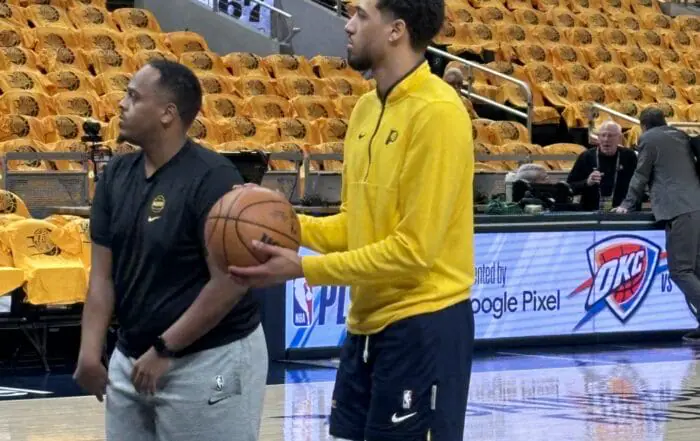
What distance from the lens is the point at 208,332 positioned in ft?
13.5

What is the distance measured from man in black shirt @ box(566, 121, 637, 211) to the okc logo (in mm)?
1057

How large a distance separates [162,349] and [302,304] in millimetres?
6808

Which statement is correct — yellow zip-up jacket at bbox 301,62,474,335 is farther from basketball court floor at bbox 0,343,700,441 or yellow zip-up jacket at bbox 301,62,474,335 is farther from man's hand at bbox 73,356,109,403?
basketball court floor at bbox 0,343,700,441

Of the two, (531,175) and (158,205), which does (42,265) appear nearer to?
(531,175)

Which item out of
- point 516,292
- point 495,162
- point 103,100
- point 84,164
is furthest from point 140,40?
point 516,292

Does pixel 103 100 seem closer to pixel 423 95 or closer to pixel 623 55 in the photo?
pixel 623 55

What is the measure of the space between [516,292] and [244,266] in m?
8.12

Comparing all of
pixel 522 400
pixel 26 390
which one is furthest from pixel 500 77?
pixel 26 390

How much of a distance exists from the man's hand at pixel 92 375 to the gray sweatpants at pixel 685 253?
8.55 metres

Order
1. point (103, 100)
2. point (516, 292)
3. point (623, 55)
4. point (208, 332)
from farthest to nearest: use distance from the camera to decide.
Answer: point (623, 55), point (103, 100), point (516, 292), point (208, 332)

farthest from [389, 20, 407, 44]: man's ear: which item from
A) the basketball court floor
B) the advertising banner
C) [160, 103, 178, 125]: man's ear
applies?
the advertising banner

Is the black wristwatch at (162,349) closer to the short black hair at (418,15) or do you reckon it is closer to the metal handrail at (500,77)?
the short black hair at (418,15)

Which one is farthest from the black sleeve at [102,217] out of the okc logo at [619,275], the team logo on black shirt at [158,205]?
the okc logo at [619,275]

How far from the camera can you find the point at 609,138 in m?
13.7
